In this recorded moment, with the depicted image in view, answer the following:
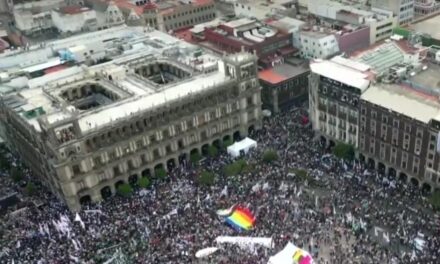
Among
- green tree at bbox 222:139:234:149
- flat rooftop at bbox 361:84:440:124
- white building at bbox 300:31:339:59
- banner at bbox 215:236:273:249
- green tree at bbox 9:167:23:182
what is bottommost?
green tree at bbox 222:139:234:149

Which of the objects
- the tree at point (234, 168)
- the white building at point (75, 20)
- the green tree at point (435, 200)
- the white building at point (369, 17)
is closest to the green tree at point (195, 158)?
the tree at point (234, 168)

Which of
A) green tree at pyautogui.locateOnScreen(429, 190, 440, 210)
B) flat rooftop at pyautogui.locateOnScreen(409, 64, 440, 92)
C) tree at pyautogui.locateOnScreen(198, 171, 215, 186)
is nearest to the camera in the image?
green tree at pyautogui.locateOnScreen(429, 190, 440, 210)

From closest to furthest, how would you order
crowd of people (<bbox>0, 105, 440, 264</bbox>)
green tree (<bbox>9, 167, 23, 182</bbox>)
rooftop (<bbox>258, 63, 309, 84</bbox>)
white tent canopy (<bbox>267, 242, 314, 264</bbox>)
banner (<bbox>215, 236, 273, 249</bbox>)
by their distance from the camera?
white tent canopy (<bbox>267, 242, 314, 264</bbox>), crowd of people (<bbox>0, 105, 440, 264</bbox>), banner (<bbox>215, 236, 273, 249</bbox>), green tree (<bbox>9, 167, 23, 182</bbox>), rooftop (<bbox>258, 63, 309, 84</bbox>)

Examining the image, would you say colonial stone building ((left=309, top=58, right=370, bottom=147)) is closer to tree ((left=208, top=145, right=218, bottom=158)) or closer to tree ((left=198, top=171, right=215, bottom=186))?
tree ((left=208, top=145, right=218, bottom=158))

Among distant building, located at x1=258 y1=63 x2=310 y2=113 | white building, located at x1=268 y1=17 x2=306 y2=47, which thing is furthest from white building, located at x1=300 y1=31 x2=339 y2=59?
distant building, located at x1=258 y1=63 x2=310 y2=113

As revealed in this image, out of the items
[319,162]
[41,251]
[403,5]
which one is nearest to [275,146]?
[319,162]

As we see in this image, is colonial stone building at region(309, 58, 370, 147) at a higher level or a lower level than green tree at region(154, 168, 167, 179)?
higher

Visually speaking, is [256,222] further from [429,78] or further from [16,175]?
[16,175]
